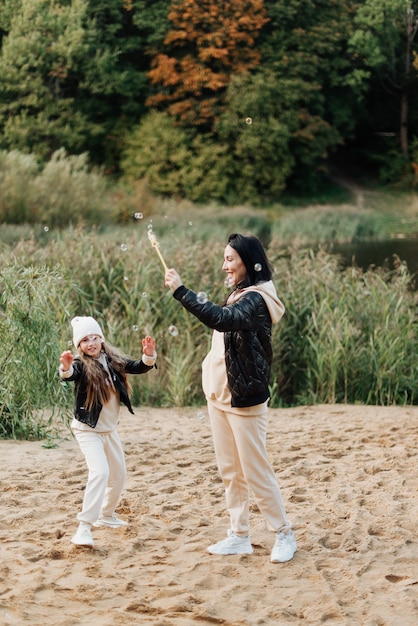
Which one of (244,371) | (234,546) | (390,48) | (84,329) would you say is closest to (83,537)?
(234,546)

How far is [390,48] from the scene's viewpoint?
86.2 feet

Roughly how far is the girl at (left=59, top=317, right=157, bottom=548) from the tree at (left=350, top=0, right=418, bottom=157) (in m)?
22.2

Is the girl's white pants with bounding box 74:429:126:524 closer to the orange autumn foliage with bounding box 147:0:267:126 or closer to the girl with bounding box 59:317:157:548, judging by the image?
the girl with bounding box 59:317:157:548

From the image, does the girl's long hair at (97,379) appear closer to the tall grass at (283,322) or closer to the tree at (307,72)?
the tall grass at (283,322)

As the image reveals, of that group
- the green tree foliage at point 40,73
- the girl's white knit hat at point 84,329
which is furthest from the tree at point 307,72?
the girl's white knit hat at point 84,329

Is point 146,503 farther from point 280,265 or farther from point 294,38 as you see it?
point 294,38

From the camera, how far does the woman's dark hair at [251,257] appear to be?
12.6ft

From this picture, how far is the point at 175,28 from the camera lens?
82.8ft

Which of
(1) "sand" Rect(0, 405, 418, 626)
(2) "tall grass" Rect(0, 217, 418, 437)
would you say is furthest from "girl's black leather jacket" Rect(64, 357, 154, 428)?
(2) "tall grass" Rect(0, 217, 418, 437)

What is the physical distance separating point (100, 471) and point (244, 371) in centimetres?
75

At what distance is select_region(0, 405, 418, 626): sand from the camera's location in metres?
3.57

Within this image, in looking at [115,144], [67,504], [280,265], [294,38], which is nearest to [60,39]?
[115,144]

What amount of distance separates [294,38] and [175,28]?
3.05 meters

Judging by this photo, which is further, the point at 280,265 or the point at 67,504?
the point at 280,265
